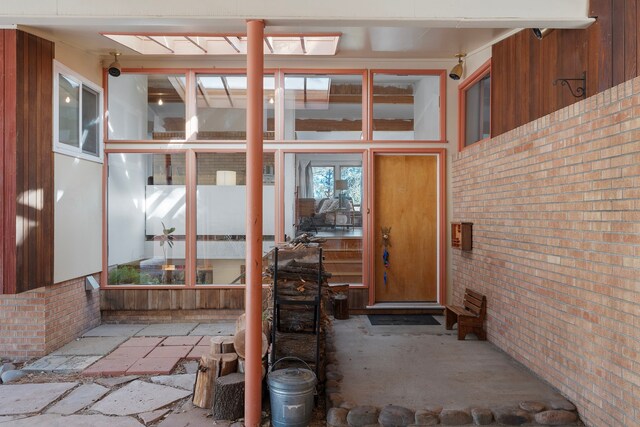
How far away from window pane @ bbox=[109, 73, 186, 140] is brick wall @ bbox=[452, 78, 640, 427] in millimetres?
4358

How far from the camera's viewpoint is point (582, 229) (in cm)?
308

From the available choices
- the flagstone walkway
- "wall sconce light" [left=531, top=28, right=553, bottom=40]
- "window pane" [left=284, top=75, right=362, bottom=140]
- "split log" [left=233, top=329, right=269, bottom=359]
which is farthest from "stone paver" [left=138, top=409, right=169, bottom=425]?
"wall sconce light" [left=531, top=28, right=553, bottom=40]

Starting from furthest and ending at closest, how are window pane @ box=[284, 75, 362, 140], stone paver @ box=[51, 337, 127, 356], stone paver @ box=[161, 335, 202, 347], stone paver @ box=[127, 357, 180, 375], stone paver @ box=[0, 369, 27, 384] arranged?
window pane @ box=[284, 75, 362, 140] < stone paver @ box=[161, 335, 202, 347] < stone paver @ box=[51, 337, 127, 356] < stone paver @ box=[127, 357, 180, 375] < stone paver @ box=[0, 369, 27, 384]

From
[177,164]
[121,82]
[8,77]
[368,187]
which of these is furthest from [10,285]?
[368,187]

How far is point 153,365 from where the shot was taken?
4.27 metres

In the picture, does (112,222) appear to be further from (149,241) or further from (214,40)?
(214,40)

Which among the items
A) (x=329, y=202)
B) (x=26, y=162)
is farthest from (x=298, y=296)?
(x=26, y=162)

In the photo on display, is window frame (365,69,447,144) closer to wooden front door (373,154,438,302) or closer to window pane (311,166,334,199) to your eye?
wooden front door (373,154,438,302)

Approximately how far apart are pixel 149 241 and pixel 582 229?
5.36m

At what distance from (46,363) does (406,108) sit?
5.53 metres

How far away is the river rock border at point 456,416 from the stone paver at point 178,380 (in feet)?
5.03

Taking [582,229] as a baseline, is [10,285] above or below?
below

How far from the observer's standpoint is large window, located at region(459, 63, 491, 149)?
505cm

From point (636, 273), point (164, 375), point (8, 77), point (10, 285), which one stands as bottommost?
point (164, 375)
